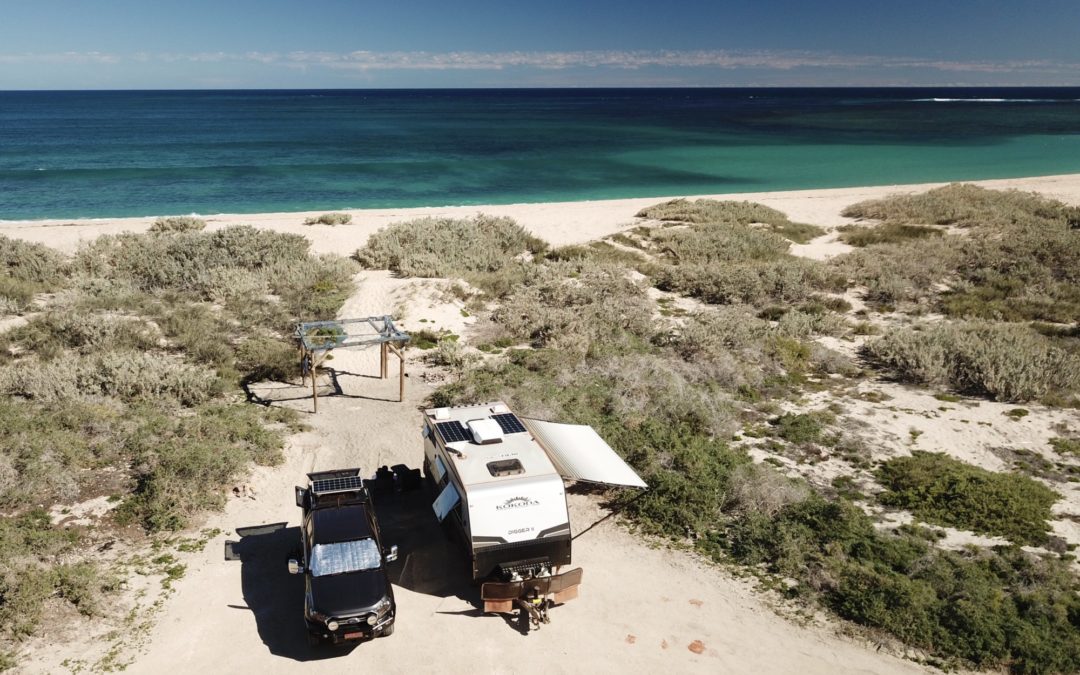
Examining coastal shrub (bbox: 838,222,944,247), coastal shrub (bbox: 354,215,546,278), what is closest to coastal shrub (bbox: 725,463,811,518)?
coastal shrub (bbox: 354,215,546,278)

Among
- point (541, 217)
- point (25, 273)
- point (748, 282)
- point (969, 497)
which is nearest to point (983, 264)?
point (748, 282)

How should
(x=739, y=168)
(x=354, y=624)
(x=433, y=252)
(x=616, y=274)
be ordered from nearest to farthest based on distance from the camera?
(x=354, y=624), (x=616, y=274), (x=433, y=252), (x=739, y=168)

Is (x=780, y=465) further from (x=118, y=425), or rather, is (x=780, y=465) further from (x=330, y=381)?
(x=118, y=425)

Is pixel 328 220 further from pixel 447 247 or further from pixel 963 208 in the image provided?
pixel 963 208

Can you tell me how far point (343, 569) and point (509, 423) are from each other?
3787mm

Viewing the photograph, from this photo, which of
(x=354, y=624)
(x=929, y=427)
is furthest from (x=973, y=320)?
(x=354, y=624)

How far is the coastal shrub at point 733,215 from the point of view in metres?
38.4

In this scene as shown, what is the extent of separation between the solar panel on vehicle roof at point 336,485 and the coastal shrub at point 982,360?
53.0ft

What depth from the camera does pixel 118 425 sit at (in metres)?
15.4

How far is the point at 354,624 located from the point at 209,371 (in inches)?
453

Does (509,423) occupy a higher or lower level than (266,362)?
higher

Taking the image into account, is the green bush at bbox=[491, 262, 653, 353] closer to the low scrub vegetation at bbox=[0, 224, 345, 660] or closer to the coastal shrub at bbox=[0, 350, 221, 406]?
the low scrub vegetation at bbox=[0, 224, 345, 660]

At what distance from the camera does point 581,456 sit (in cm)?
1270

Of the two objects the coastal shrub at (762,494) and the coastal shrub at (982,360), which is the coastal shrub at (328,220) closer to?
the coastal shrub at (982,360)
